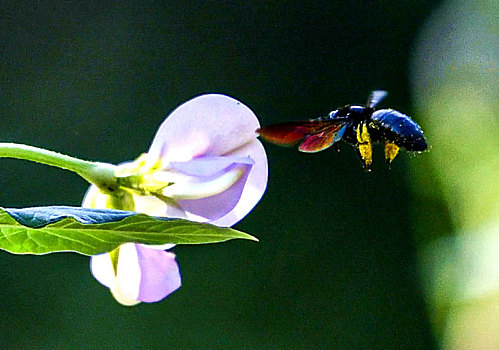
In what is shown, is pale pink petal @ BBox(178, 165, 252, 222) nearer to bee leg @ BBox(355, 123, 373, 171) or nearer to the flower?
the flower

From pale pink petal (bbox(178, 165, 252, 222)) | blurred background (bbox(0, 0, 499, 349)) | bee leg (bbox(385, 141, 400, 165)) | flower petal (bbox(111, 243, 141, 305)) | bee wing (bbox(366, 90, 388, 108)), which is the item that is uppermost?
blurred background (bbox(0, 0, 499, 349))

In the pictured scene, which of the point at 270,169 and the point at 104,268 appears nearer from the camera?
the point at 104,268

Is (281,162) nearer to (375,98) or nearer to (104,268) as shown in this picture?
(375,98)

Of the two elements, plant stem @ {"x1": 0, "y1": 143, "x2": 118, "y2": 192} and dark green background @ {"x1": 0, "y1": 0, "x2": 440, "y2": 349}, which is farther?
dark green background @ {"x1": 0, "y1": 0, "x2": 440, "y2": 349}

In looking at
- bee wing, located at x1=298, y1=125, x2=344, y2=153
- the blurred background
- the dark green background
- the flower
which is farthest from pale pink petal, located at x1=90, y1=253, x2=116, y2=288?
the dark green background

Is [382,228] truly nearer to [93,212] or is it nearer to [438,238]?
[438,238]

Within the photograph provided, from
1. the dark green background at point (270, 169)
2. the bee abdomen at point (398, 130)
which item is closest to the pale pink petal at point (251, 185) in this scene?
the bee abdomen at point (398, 130)

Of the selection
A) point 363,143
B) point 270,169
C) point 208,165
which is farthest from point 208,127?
point 270,169

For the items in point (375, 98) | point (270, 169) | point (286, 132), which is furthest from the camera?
point (270, 169)
